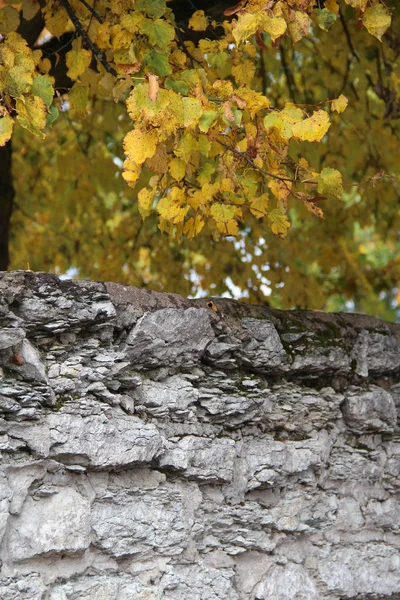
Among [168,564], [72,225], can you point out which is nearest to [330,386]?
[168,564]

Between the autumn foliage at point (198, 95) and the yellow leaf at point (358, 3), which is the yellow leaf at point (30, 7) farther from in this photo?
the yellow leaf at point (358, 3)

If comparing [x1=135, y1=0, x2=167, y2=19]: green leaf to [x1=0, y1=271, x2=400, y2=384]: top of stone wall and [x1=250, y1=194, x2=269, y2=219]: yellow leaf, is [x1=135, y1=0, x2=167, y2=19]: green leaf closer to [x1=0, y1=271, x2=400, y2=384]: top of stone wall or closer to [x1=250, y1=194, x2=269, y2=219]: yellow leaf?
[x1=250, y1=194, x2=269, y2=219]: yellow leaf

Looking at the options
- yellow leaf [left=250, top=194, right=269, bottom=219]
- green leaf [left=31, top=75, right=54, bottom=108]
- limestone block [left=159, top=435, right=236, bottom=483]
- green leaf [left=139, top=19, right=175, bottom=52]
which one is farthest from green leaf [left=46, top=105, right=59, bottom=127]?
limestone block [left=159, top=435, right=236, bottom=483]

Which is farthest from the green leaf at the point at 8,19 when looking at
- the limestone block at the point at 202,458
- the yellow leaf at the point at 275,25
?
the limestone block at the point at 202,458

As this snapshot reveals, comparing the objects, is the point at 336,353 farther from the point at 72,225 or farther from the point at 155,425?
the point at 72,225

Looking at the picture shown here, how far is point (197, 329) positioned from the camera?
303 cm

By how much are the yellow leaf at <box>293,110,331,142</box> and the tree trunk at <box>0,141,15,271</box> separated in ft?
8.41

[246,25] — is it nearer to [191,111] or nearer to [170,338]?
[191,111]

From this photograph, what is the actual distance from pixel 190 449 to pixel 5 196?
2448 millimetres

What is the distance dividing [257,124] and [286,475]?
1.33 m

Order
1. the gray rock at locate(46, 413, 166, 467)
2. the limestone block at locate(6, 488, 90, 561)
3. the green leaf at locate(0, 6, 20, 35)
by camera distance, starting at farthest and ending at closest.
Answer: the green leaf at locate(0, 6, 20, 35) → the gray rock at locate(46, 413, 166, 467) → the limestone block at locate(6, 488, 90, 561)

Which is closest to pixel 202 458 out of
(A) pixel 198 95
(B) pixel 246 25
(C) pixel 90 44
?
(A) pixel 198 95

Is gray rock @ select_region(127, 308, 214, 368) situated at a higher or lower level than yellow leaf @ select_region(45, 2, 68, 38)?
lower

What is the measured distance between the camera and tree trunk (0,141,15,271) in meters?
4.72
